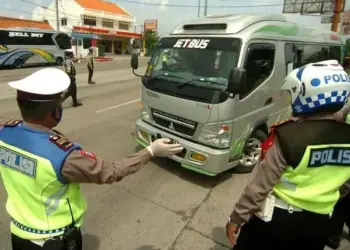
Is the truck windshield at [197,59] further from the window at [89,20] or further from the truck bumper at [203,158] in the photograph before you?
the window at [89,20]

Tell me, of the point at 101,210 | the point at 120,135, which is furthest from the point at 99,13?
the point at 101,210

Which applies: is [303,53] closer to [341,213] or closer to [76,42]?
[341,213]

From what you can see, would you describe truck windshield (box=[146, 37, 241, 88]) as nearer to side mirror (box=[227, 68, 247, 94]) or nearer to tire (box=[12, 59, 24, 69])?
side mirror (box=[227, 68, 247, 94])

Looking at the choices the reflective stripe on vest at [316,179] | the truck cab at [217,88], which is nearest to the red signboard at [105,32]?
the truck cab at [217,88]

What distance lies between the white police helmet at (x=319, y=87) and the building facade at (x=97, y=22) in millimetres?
44057

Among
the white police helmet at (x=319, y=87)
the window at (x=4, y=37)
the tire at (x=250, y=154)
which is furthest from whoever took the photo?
the window at (x=4, y=37)

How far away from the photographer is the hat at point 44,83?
1512mm

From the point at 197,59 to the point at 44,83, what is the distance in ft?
10.9

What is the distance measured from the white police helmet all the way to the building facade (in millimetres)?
44057

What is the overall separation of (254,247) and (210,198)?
7.36 feet

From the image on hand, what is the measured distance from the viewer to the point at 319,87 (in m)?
1.61

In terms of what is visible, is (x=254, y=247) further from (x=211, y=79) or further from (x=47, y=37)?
(x=47, y=37)

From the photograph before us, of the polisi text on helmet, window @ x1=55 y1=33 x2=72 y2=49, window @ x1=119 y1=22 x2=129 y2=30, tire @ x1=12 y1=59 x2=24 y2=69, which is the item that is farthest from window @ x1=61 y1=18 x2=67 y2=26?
the polisi text on helmet

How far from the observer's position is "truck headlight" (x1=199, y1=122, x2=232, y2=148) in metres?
4.14
